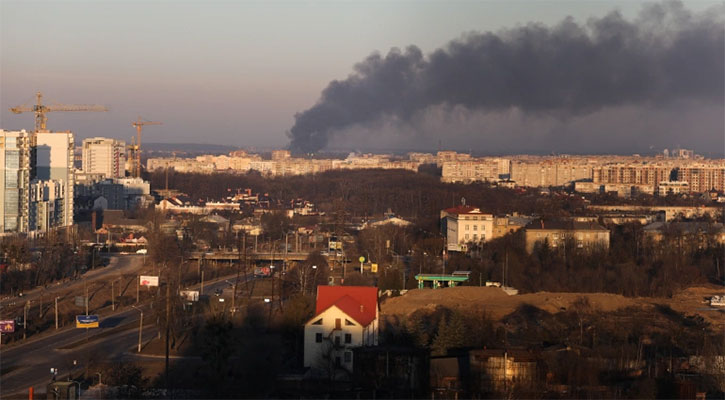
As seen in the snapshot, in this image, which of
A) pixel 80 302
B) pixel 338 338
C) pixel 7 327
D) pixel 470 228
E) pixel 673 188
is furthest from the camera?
pixel 673 188

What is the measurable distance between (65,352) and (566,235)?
11.2 metres

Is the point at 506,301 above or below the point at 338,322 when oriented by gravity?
below

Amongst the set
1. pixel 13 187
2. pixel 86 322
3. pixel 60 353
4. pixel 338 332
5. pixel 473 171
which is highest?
pixel 473 171

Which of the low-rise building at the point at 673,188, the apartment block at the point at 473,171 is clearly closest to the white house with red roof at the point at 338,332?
the low-rise building at the point at 673,188

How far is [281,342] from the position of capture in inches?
405

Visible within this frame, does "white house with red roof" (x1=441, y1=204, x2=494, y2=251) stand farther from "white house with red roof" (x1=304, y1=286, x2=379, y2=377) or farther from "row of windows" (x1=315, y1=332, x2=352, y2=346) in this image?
"row of windows" (x1=315, y1=332, x2=352, y2=346)

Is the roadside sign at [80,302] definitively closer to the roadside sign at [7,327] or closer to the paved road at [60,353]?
the paved road at [60,353]

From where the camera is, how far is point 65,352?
10.8 meters

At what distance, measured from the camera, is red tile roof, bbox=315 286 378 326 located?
9.84 metres

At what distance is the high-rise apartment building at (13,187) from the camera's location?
2355 centimetres

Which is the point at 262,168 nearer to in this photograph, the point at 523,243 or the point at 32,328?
the point at 523,243

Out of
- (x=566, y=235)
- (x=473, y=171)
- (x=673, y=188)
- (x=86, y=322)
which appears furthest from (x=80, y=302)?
(x=473, y=171)

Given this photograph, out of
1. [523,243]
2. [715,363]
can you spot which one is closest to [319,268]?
[523,243]

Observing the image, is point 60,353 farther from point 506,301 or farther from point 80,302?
point 506,301
